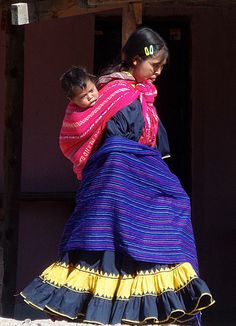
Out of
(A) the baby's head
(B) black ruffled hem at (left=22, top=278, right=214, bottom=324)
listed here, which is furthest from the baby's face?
(B) black ruffled hem at (left=22, top=278, right=214, bottom=324)

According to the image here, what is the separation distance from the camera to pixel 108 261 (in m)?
4.58

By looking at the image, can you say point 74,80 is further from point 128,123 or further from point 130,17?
point 130,17

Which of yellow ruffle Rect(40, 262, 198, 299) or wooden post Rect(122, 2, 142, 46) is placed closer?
yellow ruffle Rect(40, 262, 198, 299)

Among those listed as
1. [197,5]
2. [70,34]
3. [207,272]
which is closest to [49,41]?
[70,34]

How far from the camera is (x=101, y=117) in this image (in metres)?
4.64

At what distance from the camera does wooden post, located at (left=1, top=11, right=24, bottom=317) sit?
656cm

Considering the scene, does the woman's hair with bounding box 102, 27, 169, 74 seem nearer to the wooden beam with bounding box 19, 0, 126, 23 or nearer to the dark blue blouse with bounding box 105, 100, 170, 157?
the dark blue blouse with bounding box 105, 100, 170, 157

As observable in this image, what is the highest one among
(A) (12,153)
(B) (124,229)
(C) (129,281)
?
(A) (12,153)

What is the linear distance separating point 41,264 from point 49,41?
5.75 ft

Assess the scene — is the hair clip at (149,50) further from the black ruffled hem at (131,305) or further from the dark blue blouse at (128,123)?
the black ruffled hem at (131,305)

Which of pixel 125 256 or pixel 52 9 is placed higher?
pixel 52 9

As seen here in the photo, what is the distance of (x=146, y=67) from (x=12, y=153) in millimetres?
2089

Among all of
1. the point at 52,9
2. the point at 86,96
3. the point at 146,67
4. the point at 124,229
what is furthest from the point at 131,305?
the point at 52,9

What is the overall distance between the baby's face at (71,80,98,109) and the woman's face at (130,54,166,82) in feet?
0.87
